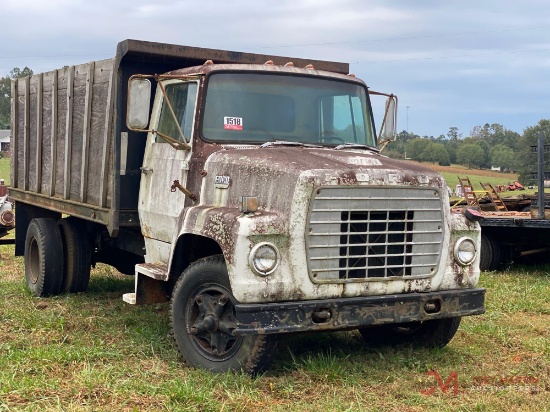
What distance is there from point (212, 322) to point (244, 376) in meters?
0.46

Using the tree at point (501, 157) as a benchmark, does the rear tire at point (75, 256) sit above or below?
below

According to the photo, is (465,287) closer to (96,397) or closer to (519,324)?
(519,324)

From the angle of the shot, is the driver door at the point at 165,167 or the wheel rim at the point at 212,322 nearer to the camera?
the wheel rim at the point at 212,322

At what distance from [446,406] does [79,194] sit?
4.65 meters

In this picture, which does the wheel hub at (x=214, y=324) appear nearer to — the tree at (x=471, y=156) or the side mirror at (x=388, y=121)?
the side mirror at (x=388, y=121)

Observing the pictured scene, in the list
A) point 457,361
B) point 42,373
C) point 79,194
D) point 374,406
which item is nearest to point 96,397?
point 42,373

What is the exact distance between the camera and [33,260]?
9.88m

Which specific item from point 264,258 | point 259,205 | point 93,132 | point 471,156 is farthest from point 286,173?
point 471,156

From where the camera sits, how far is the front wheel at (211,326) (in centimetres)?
576

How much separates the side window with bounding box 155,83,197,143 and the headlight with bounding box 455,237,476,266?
232cm

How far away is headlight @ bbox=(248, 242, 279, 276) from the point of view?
18.1ft

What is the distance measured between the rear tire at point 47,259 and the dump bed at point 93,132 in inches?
11.3

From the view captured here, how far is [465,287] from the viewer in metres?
6.39

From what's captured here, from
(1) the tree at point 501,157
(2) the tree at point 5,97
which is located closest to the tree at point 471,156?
(1) the tree at point 501,157
